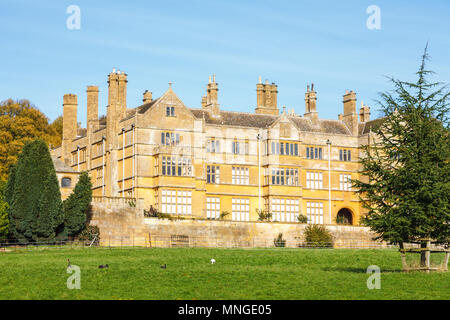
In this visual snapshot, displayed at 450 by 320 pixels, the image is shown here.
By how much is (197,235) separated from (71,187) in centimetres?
967

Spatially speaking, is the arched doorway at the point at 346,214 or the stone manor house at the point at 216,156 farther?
the arched doorway at the point at 346,214

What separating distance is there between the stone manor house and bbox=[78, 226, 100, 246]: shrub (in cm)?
586

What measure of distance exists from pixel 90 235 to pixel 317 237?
1643cm

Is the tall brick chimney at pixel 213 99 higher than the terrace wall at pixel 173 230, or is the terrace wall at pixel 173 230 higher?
the tall brick chimney at pixel 213 99

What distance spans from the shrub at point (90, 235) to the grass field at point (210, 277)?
8.55 meters

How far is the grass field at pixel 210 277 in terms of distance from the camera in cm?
2753

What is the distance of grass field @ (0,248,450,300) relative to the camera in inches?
1084

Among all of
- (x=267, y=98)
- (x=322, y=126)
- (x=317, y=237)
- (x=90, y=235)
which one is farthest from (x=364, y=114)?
(x=90, y=235)

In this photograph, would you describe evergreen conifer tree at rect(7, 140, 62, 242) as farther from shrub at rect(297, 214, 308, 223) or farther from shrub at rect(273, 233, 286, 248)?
shrub at rect(297, 214, 308, 223)

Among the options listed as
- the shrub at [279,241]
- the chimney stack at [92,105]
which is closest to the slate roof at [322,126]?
the shrub at [279,241]

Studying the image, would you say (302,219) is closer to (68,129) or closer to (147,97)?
(147,97)

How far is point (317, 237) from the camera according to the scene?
2384 inches

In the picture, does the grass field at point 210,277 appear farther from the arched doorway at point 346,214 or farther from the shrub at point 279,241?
the arched doorway at point 346,214
